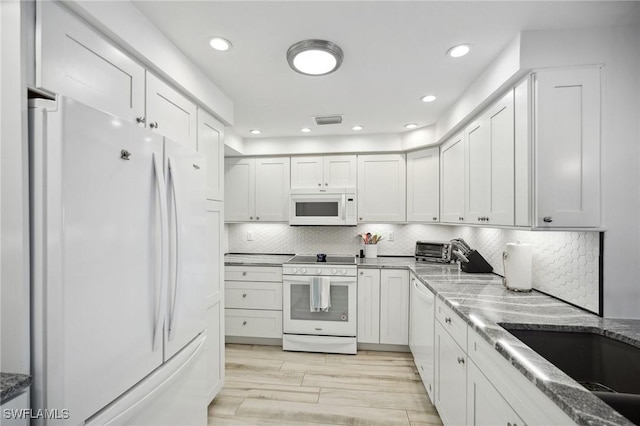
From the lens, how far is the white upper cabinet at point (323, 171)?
3.64 metres

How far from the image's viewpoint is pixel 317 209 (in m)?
3.57

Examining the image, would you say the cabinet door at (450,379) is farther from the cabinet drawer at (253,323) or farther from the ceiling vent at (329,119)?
the ceiling vent at (329,119)

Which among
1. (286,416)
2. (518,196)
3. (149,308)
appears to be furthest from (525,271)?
(149,308)

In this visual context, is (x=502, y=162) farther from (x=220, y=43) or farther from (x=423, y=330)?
(x=220, y=43)

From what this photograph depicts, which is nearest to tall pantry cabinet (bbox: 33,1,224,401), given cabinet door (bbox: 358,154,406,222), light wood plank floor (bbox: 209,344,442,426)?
light wood plank floor (bbox: 209,344,442,426)

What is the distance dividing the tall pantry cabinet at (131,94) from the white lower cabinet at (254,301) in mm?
1004

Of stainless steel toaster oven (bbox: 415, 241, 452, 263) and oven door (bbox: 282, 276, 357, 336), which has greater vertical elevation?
stainless steel toaster oven (bbox: 415, 241, 452, 263)

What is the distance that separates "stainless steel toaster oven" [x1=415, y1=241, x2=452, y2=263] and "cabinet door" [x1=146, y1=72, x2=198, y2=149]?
273 centimetres

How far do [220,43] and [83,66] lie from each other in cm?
74

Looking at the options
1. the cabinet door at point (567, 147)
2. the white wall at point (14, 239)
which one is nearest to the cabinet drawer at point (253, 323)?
the white wall at point (14, 239)

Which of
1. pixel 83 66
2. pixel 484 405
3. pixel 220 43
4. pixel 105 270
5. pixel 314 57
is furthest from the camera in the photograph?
pixel 314 57

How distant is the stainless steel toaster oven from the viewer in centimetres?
326

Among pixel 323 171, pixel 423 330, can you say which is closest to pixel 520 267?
pixel 423 330

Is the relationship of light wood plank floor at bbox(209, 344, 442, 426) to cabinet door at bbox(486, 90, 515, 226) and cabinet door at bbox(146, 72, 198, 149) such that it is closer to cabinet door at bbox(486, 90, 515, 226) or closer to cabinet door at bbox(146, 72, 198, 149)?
cabinet door at bbox(486, 90, 515, 226)
